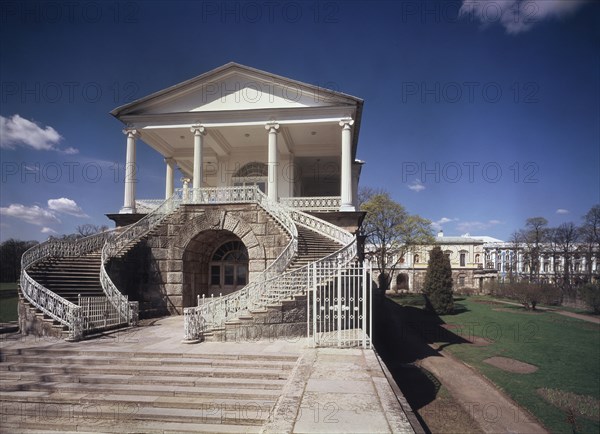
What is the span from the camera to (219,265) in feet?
59.7

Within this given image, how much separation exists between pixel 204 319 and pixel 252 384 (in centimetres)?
379

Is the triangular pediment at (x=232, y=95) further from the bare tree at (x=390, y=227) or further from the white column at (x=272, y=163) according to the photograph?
the bare tree at (x=390, y=227)

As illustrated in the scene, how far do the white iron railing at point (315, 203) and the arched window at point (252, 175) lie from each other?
372 cm

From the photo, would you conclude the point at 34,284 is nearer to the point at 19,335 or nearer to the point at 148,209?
the point at 19,335

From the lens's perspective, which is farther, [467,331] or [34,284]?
[467,331]

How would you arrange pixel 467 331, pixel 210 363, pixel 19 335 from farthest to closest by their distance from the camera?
1. pixel 467 331
2. pixel 19 335
3. pixel 210 363

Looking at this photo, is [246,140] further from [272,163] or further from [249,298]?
[249,298]

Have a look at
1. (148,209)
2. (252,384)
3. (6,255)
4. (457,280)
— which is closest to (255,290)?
(252,384)

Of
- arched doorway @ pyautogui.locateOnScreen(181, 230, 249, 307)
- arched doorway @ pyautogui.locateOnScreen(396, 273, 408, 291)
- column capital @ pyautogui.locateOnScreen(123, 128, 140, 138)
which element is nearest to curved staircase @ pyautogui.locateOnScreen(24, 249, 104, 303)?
arched doorway @ pyautogui.locateOnScreen(181, 230, 249, 307)

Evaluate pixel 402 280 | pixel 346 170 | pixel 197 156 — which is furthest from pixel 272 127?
pixel 402 280

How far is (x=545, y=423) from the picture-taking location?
10977mm

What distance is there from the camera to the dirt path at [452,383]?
37.9 ft

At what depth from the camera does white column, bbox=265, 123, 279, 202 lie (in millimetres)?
18828

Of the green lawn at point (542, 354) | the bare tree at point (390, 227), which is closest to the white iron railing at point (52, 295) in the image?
the green lawn at point (542, 354)
